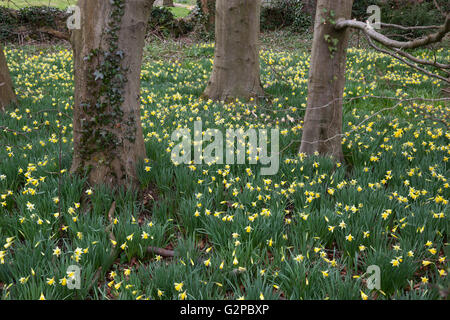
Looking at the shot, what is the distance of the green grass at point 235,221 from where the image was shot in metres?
2.10

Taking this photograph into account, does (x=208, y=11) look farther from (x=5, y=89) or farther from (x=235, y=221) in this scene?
(x=235, y=221)

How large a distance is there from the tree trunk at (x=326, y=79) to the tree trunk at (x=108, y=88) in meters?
1.63

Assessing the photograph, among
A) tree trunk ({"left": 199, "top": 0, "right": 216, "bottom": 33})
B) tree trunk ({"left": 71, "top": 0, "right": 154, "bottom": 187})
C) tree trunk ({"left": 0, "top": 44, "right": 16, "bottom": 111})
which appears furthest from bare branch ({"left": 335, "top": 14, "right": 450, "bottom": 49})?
tree trunk ({"left": 199, "top": 0, "right": 216, "bottom": 33})

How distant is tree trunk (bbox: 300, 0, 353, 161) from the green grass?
10.0 inches

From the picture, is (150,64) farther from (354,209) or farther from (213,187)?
(354,209)

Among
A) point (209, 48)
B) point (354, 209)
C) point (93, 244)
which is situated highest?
point (209, 48)

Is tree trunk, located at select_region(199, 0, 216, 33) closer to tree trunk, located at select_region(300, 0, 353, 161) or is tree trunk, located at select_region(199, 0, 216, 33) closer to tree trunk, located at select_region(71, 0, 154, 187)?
tree trunk, located at select_region(300, 0, 353, 161)

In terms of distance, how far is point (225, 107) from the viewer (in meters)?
5.43

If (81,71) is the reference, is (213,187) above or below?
below

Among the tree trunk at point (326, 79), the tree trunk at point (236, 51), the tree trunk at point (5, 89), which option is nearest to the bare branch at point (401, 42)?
the tree trunk at point (326, 79)

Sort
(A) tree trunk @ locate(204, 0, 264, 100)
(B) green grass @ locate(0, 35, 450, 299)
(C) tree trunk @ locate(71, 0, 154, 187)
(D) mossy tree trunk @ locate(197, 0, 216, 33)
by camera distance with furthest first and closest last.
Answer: (D) mossy tree trunk @ locate(197, 0, 216, 33) < (A) tree trunk @ locate(204, 0, 264, 100) < (C) tree trunk @ locate(71, 0, 154, 187) < (B) green grass @ locate(0, 35, 450, 299)

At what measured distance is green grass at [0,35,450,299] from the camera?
210 cm
